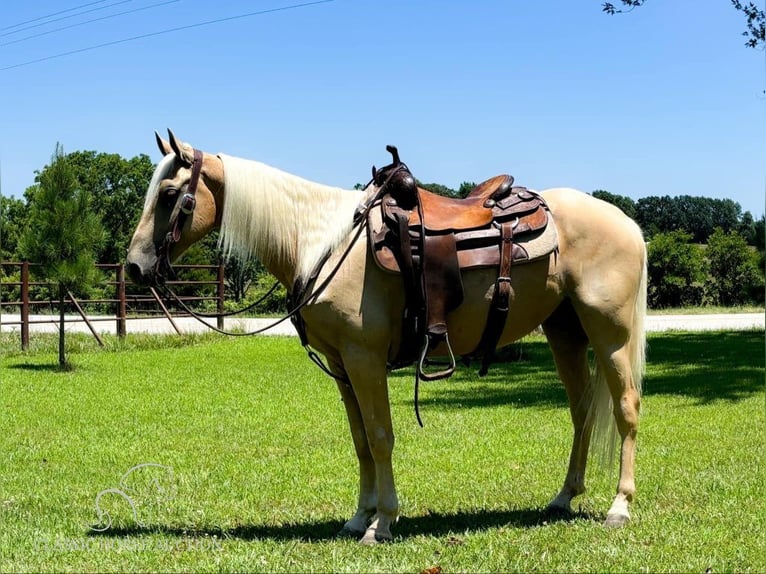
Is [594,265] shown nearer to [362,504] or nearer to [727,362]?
[362,504]

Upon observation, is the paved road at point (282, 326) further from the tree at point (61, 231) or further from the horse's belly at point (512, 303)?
the horse's belly at point (512, 303)

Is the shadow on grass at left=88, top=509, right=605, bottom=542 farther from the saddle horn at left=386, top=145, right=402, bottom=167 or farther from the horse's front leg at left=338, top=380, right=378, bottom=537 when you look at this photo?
the saddle horn at left=386, top=145, right=402, bottom=167

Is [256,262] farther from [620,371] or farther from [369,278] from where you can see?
[620,371]

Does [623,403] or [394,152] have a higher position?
[394,152]

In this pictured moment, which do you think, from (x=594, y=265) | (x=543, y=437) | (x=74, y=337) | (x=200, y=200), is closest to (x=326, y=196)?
(x=200, y=200)

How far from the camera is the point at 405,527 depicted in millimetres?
4621

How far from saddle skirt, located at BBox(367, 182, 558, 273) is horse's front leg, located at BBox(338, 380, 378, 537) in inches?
33.5

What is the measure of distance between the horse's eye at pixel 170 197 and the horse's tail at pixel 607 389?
270cm

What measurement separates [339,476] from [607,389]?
2.30 m

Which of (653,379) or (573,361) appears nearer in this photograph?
(573,361)

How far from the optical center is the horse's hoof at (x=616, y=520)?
446 cm

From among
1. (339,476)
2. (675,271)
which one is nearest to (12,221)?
(675,271)

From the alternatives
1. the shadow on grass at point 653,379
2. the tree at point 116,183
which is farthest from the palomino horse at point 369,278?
the tree at point 116,183

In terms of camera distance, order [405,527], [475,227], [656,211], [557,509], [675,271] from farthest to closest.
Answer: [656,211], [675,271], [557,509], [405,527], [475,227]
